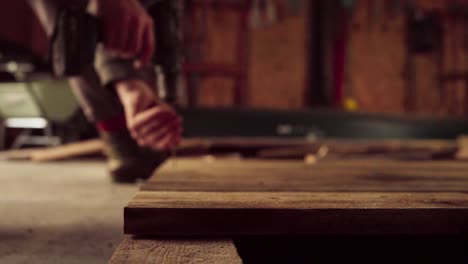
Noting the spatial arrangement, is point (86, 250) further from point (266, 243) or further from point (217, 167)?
point (217, 167)

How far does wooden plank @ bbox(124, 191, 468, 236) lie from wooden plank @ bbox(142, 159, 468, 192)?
0.63 feet

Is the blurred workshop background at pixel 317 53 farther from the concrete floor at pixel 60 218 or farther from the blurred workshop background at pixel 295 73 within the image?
the concrete floor at pixel 60 218

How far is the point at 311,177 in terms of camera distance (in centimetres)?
117

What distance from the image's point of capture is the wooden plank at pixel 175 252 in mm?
616

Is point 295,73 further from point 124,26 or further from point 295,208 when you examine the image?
point 295,208

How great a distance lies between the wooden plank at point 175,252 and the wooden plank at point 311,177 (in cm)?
26

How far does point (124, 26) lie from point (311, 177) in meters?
0.66

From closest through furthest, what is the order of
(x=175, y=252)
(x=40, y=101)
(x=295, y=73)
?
(x=175, y=252), (x=40, y=101), (x=295, y=73)

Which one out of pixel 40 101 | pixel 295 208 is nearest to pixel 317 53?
pixel 40 101

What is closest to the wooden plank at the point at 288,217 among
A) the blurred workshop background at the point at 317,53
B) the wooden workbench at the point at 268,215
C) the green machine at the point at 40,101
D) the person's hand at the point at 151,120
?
the wooden workbench at the point at 268,215

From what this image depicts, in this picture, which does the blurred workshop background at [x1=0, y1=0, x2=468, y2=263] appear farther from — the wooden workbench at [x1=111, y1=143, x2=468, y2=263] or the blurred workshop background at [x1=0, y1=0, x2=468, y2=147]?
the wooden workbench at [x1=111, y1=143, x2=468, y2=263]

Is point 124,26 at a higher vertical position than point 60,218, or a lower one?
higher

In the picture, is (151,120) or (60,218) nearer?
(60,218)

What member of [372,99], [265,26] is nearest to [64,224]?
[265,26]
